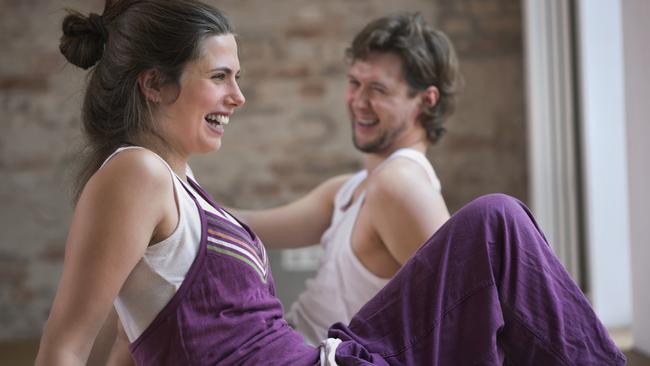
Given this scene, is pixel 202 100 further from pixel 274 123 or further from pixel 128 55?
pixel 274 123

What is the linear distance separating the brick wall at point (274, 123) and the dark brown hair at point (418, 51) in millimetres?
1968

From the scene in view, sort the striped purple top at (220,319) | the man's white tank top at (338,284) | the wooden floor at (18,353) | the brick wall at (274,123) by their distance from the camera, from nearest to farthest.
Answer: the striped purple top at (220,319) → the man's white tank top at (338,284) → the wooden floor at (18,353) → the brick wall at (274,123)

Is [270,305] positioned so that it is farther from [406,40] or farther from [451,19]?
[451,19]

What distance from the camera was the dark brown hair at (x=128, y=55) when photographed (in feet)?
5.58

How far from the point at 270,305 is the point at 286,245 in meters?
1.01

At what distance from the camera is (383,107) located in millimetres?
2572

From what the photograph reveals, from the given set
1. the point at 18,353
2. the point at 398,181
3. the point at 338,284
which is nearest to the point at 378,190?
the point at 398,181

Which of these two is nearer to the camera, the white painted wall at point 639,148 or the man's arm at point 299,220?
the man's arm at point 299,220

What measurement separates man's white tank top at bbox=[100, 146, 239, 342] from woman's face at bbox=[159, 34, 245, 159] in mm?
178

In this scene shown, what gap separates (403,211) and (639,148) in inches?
46.8

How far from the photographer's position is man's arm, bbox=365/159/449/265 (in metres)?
2.15

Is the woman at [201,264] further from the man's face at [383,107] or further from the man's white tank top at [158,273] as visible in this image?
the man's face at [383,107]

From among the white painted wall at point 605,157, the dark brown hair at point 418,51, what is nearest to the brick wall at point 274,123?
the white painted wall at point 605,157

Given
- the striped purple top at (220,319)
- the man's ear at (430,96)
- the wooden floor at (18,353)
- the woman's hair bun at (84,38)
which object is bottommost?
the wooden floor at (18,353)
